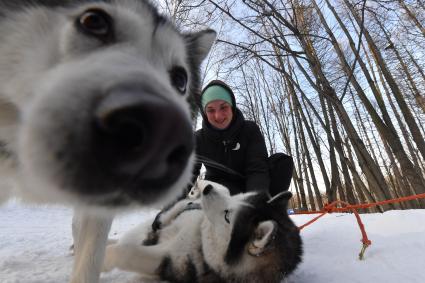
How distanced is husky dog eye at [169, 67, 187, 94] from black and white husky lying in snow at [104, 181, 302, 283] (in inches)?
42.6

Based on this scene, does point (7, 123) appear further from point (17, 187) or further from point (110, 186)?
point (110, 186)

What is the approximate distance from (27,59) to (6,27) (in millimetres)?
216

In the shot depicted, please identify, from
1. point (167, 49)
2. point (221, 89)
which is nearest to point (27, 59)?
point (167, 49)

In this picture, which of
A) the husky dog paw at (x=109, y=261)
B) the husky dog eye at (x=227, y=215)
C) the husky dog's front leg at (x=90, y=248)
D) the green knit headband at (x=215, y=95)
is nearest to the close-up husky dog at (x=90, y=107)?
the husky dog's front leg at (x=90, y=248)

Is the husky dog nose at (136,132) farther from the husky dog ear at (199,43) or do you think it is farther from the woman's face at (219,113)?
the woman's face at (219,113)

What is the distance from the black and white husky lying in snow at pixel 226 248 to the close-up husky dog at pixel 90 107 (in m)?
1.07

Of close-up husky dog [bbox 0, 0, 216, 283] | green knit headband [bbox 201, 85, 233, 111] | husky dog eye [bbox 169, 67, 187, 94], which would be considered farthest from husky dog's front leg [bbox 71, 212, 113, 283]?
green knit headband [bbox 201, 85, 233, 111]

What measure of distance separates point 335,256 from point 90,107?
8.52 ft

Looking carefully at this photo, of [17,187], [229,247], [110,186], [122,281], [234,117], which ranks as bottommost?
[122,281]

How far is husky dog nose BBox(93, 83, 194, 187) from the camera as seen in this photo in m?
0.63

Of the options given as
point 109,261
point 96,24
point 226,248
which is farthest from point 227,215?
point 96,24

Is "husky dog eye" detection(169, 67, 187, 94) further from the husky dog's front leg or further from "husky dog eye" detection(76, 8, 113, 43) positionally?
the husky dog's front leg

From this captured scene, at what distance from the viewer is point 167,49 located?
1484 mm

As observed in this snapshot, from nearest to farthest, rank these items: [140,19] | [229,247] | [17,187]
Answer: [140,19] → [17,187] → [229,247]
